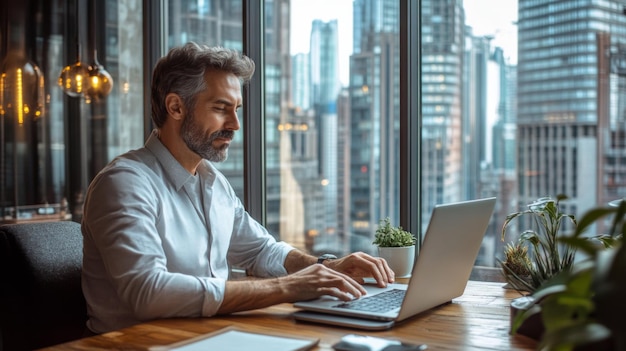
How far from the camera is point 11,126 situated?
3602mm

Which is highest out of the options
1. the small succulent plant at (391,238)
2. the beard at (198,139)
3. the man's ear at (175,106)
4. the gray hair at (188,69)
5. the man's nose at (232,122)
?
the gray hair at (188,69)

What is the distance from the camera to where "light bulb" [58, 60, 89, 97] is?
133 inches

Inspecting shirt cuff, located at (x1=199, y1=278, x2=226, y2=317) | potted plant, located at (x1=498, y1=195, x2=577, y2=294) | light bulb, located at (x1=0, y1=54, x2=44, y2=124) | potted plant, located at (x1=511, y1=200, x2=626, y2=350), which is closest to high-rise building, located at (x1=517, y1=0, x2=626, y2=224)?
potted plant, located at (x1=498, y1=195, x2=577, y2=294)

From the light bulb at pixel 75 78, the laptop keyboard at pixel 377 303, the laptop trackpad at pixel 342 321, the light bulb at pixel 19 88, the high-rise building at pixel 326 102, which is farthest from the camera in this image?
the light bulb at pixel 19 88

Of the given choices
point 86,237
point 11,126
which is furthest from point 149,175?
point 11,126

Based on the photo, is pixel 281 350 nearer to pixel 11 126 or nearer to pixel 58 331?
pixel 58 331

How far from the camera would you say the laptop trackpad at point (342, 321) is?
151cm

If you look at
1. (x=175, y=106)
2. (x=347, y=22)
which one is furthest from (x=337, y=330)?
(x=347, y=22)

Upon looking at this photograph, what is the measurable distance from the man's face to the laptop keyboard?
0.72 m

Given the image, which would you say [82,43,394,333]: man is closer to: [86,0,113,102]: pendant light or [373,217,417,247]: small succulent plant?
[373,217,417,247]: small succulent plant

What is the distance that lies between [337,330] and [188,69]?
40.1 inches

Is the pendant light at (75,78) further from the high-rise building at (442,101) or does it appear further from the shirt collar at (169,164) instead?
the high-rise building at (442,101)

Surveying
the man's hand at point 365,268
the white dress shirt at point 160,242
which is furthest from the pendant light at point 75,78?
the man's hand at point 365,268

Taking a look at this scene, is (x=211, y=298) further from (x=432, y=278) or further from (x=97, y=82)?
(x=97, y=82)
